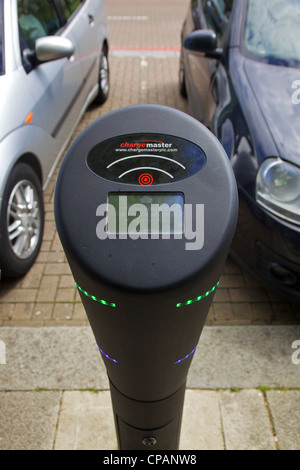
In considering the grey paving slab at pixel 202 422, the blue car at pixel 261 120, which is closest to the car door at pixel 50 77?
the blue car at pixel 261 120

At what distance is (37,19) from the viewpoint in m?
3.41

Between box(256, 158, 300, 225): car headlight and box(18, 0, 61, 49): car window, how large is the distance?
2083mm

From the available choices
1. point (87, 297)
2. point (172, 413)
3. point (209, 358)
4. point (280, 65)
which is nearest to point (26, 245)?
point (209, 358)

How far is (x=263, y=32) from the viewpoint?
314cm

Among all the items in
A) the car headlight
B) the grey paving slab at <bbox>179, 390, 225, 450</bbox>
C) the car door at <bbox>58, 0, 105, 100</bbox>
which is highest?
the car door at <bbox>58, 0, 105, 100</bbox>

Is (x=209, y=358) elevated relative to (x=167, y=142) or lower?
lower

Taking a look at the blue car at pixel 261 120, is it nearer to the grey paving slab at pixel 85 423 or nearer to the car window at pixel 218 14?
the car window at pixel 218 14

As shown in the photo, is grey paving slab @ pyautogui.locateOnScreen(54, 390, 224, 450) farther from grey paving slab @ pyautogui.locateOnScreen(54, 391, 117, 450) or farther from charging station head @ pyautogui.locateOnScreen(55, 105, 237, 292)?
charging station head @ pyautogui.locateOnScreen(55, 105, 237, 292)

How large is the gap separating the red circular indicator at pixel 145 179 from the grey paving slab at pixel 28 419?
175cm

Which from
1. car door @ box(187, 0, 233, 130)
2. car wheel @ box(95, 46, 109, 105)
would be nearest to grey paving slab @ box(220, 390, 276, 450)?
car door @ box(187, 0, 233, 130)

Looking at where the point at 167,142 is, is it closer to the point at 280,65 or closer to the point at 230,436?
the point at 230,436

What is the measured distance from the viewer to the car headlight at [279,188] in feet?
7.58

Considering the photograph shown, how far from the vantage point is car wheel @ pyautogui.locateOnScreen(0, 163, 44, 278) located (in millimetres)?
2598

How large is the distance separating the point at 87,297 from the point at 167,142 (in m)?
0.44
